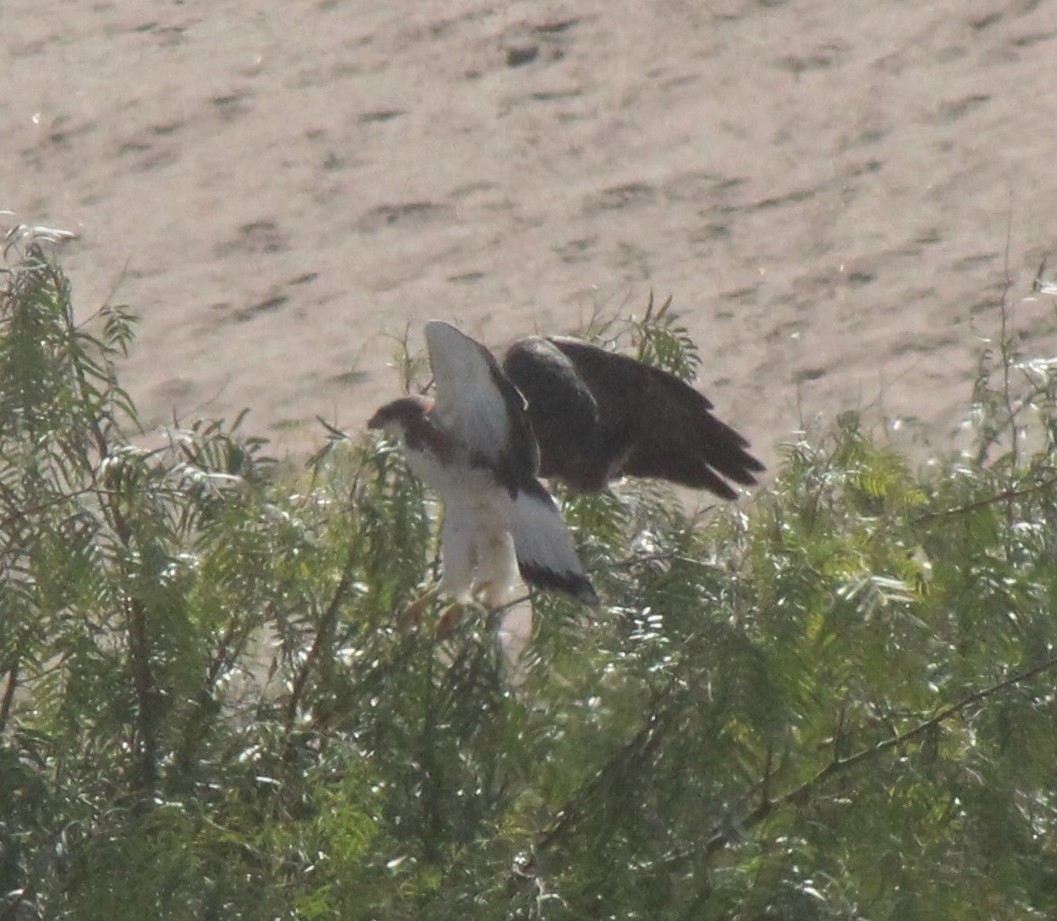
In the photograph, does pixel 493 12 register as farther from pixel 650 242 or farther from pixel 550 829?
pixel 550 829

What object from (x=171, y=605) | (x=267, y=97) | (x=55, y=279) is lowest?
(x=267, y=97)

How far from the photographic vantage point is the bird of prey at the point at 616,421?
11.8ft

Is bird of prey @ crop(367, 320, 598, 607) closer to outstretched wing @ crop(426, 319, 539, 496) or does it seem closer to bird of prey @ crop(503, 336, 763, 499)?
outstretched wing @ crop(426, 319, 539, 496)

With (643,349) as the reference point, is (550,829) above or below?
below

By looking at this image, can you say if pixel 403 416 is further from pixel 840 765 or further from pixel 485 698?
pixel 840 765

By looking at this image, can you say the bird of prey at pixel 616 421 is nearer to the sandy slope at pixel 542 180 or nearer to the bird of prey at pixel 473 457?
the bird of prey at pixel 473 457

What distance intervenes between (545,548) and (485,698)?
33 centimetres

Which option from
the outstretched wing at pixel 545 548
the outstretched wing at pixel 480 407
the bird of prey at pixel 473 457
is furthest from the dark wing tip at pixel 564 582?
the outstretched wing at pixel 480 407

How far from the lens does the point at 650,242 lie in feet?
25.0

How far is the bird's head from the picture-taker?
3.52 metres

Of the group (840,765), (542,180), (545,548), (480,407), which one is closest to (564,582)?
(545,548)

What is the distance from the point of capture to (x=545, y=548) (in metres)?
3.10

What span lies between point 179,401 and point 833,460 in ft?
13.6

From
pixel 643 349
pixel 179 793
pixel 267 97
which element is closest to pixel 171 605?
pixel 179 793
